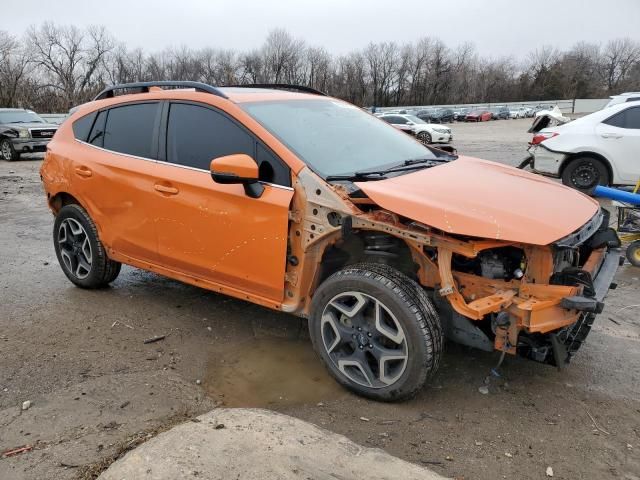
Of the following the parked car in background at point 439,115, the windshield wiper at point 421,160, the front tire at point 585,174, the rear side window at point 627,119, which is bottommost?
the front tire at point 585,174

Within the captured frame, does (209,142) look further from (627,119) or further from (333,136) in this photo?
(627,119)

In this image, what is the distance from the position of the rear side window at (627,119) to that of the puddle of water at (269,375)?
26.1 ft

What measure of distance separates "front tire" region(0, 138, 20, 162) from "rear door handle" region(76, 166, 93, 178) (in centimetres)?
1526

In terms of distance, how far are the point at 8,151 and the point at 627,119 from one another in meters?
17.7

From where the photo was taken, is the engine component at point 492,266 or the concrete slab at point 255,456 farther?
the engine component at point 492,266

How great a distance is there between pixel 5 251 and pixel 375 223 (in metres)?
5.46

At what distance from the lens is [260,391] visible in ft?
10.8

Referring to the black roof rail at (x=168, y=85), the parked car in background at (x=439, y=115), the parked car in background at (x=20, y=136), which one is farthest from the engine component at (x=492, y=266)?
the parked car in background at (x=439, y=115)

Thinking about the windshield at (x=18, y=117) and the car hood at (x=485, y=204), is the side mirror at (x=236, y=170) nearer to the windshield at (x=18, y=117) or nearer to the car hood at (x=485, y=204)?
the car hood at (x=485, y=204)

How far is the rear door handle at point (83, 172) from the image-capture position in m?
4.50

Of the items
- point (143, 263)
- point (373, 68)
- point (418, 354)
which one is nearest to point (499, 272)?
point (418, 354)

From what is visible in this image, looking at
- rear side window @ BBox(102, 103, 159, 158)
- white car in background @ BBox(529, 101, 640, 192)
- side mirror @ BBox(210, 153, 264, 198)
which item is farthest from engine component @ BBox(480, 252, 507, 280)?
white car in background @ BBox(529, 101, 640, 192)

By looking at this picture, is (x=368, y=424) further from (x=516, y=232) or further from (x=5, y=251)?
(x=5, y=251)

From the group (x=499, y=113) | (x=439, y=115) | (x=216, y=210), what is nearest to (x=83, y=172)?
(x=216, y=210)
